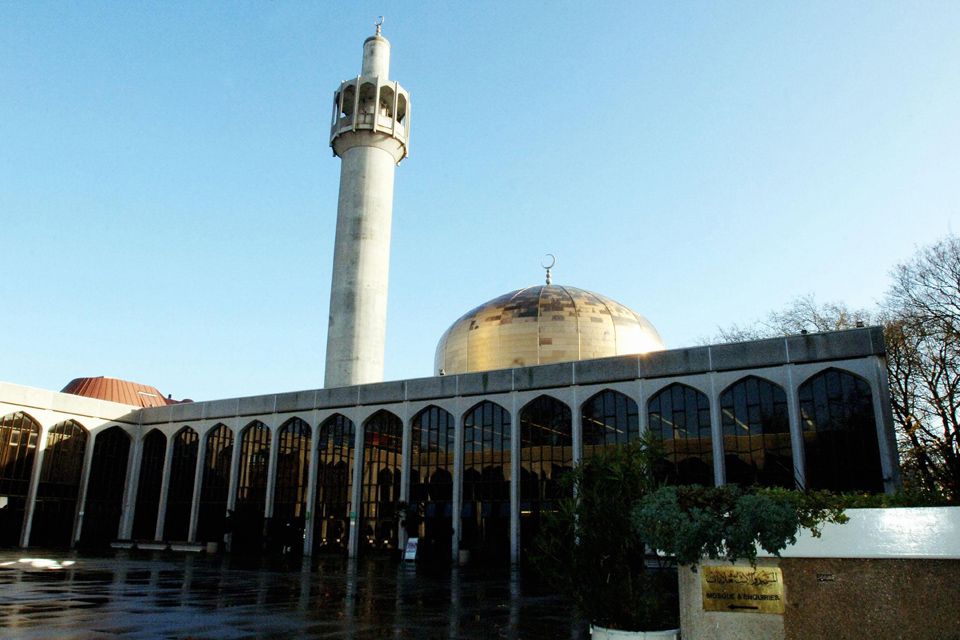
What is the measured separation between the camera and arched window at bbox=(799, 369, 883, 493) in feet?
94.7

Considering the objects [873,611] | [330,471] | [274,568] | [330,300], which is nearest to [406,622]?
[873,611]

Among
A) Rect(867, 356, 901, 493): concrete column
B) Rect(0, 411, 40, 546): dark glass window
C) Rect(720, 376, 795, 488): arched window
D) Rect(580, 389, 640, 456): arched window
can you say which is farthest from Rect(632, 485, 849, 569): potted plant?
Rect(0, 411, 40, 546): dark glass window

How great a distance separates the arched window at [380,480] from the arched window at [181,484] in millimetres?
13627

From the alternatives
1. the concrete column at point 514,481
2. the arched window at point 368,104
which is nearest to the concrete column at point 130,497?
the arched window at point 368,104

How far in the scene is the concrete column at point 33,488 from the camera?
43562 millimetres

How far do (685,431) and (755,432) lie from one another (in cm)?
298

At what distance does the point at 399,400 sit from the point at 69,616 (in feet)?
92.7

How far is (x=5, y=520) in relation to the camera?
42.7m

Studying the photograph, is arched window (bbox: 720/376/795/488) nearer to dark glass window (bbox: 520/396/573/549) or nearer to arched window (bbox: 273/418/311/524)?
Answer: dark glass window (bbox: 520/396/573/549)

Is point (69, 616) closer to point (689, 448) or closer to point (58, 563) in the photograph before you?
point (58, 563)

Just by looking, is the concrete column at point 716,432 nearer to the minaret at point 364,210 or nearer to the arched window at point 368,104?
the minaret at point 364,210

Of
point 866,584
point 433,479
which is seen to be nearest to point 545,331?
point 433,479

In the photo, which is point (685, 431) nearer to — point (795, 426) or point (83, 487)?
point (795, 426)

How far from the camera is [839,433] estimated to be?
97.5 feet
